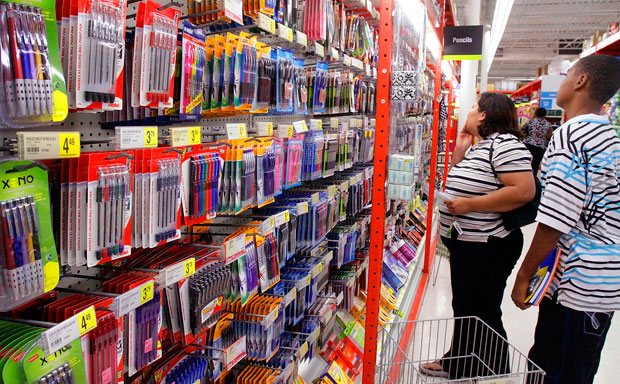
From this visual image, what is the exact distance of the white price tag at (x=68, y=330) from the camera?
37.4 inches

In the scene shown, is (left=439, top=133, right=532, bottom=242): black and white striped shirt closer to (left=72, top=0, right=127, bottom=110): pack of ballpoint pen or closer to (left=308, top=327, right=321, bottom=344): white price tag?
(left=308, top=327, right=321, bottom=344): white price tag

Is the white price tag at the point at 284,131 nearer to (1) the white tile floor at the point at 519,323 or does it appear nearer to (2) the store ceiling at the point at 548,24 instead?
(1) the white tile floor at the point at 519,323

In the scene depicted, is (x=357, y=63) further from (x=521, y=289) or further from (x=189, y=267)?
(x=189, y=267)

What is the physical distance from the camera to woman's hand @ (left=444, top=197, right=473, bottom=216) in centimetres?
236

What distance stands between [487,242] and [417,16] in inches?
50.8

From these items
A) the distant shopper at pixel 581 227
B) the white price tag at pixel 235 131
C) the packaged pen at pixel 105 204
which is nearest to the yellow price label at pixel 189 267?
the packaged pen at pixel 105 204

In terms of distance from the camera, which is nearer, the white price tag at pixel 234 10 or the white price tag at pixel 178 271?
the white price tag at pixel 178 271

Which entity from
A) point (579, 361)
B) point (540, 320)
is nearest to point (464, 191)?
point (540, 320)

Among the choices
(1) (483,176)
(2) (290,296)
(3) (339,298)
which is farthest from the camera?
(3) (339,298)

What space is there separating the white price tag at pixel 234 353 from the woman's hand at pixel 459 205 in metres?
1.31

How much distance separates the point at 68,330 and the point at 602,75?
2.02m

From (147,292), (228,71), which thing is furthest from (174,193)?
(228,71)

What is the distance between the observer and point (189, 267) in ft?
4.75

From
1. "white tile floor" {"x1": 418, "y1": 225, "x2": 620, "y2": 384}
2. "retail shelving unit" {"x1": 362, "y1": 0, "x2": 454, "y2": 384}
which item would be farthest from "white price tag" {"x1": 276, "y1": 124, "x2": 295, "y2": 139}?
"white tile floor" {"x1": 418, "y1": 225, "x2": 620, "y2": 384}
